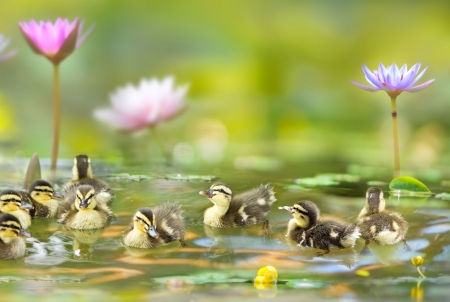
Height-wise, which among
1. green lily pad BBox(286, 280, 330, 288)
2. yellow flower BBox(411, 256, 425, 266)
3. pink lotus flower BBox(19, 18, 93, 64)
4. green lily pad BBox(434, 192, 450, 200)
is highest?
pink lotus flower BBox(19, 18, 93, 64)

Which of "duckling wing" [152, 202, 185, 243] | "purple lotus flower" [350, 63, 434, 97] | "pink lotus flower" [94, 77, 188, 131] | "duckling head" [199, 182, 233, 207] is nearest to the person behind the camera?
"duckling wing" [152, 202, 185, 243]

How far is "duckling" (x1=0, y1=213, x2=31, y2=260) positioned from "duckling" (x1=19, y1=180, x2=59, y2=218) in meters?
0.23

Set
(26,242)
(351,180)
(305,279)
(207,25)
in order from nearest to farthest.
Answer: (305,279)
(26,242)
(351,180)
(207,25)

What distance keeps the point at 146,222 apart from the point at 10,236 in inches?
12.0

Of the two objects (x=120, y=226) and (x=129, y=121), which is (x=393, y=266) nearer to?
(x=120, y=226)

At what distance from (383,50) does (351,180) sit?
2.06 ft

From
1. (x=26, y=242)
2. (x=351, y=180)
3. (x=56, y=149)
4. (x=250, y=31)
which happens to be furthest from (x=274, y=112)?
(x=26, y=242)

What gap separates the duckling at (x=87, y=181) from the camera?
1.97 m

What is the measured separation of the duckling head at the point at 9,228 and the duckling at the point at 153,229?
0.80 feet

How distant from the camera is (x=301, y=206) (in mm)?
1780

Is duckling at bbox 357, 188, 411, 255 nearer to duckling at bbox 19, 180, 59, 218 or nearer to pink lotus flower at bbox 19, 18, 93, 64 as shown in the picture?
duckling at bbox 19, 180, 59, 218

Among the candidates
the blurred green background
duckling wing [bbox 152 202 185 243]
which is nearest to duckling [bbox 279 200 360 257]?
duckling wing [bbox 152 202 185 243]

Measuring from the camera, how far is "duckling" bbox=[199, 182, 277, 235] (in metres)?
1.87

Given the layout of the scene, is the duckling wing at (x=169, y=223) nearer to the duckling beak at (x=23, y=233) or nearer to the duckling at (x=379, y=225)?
the duckling beak at (x=23, y=233)
